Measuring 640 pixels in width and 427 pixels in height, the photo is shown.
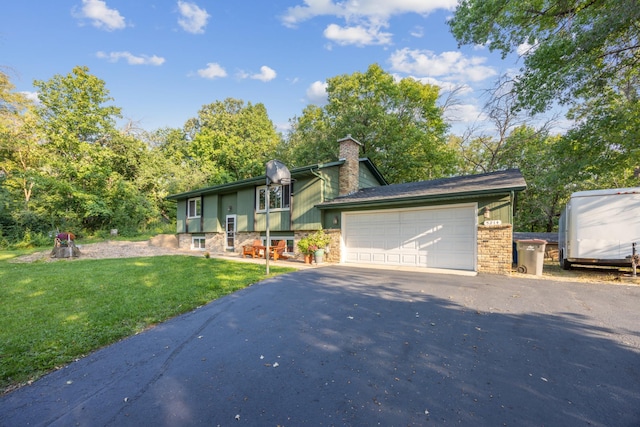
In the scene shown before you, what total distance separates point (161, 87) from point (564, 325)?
18.4 meters

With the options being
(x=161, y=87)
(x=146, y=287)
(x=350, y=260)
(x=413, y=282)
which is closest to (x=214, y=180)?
(x=161, y=87)

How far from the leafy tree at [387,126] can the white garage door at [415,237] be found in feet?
33.6

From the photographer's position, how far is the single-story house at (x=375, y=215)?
7.86m

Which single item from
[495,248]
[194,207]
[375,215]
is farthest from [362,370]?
[194,207]

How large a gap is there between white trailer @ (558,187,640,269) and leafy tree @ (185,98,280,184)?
2331 centimetres

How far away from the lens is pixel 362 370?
2678 millimetres

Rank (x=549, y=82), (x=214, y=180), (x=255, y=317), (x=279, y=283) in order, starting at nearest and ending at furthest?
1. (x=255, y=317)
2. (x=279, y=283)
3. (x=549, y=82)
4. (x=214, y=180)

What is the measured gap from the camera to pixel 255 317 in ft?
13.9

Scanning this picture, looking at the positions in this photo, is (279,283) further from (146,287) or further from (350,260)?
(350,260)

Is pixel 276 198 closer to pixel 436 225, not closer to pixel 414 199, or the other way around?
pixel 414 199

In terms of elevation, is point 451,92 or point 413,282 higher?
point 451,92

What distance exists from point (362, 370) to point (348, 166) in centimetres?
1039

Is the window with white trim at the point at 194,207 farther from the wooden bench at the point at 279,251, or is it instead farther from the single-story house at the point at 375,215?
the wooden bench at the point at 279,251

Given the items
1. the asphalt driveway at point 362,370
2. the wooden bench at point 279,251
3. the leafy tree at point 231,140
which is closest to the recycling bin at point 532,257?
the asphalt driveway at point 362,370
